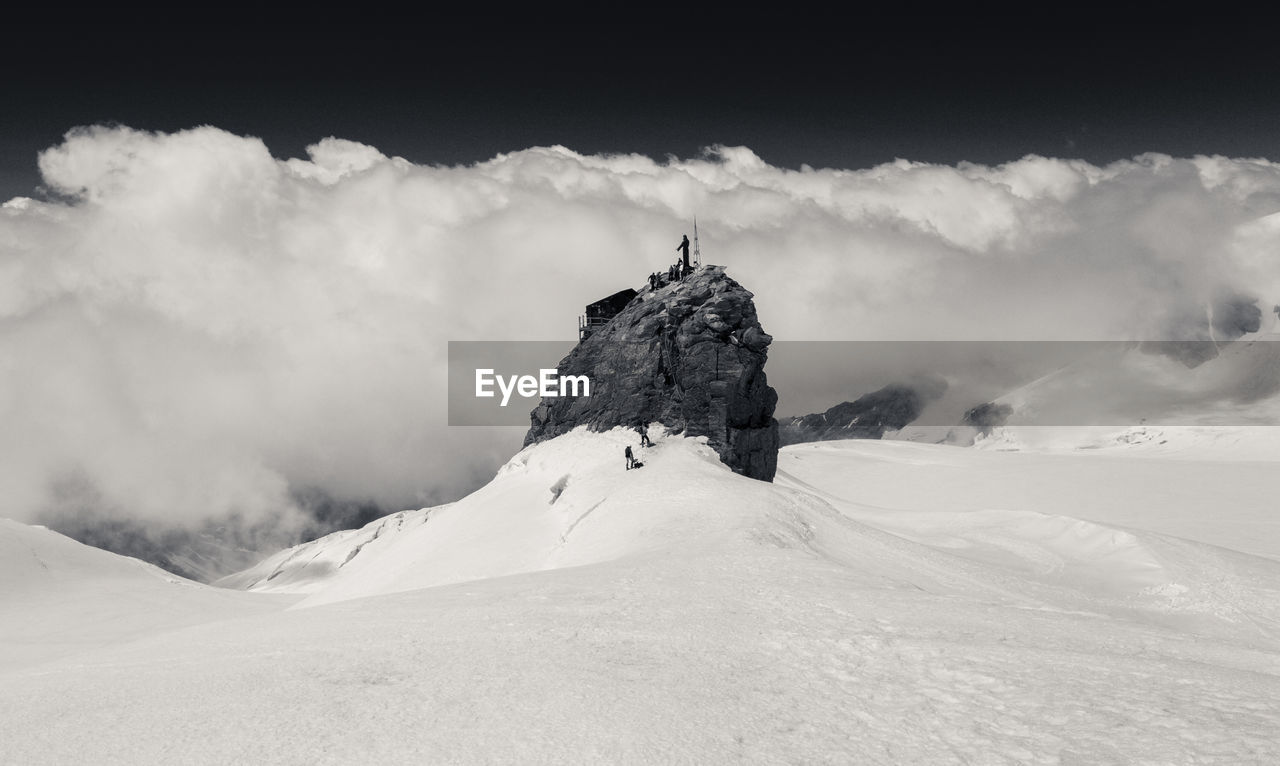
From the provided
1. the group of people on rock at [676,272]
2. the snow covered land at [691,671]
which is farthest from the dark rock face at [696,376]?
the snow covered land at [691,671]

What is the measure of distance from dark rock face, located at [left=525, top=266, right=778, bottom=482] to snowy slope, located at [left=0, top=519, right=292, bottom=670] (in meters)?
20.1

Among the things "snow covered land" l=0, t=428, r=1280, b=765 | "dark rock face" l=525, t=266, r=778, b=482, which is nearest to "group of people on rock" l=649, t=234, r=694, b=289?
"dark rock face" l=525, t=266, r=778, b=482

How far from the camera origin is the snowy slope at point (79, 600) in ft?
74.4

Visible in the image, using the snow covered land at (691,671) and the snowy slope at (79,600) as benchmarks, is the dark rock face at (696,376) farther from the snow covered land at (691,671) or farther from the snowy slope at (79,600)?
the snowy slope at (79,600)

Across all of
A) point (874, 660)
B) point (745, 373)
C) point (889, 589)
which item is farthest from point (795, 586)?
point (745, 373)

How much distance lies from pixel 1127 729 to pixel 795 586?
6.66m

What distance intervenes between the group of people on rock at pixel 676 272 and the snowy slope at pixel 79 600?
2871 cm

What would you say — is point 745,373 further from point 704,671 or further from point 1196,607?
point 704,671

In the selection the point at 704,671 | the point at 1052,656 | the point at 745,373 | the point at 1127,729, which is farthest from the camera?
the point at 745,373

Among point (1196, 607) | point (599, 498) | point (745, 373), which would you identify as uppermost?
point (745, 373)

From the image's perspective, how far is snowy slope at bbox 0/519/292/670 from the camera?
22.7m

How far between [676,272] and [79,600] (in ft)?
117

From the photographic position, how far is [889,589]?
13578mm

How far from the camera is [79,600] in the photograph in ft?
92.1
